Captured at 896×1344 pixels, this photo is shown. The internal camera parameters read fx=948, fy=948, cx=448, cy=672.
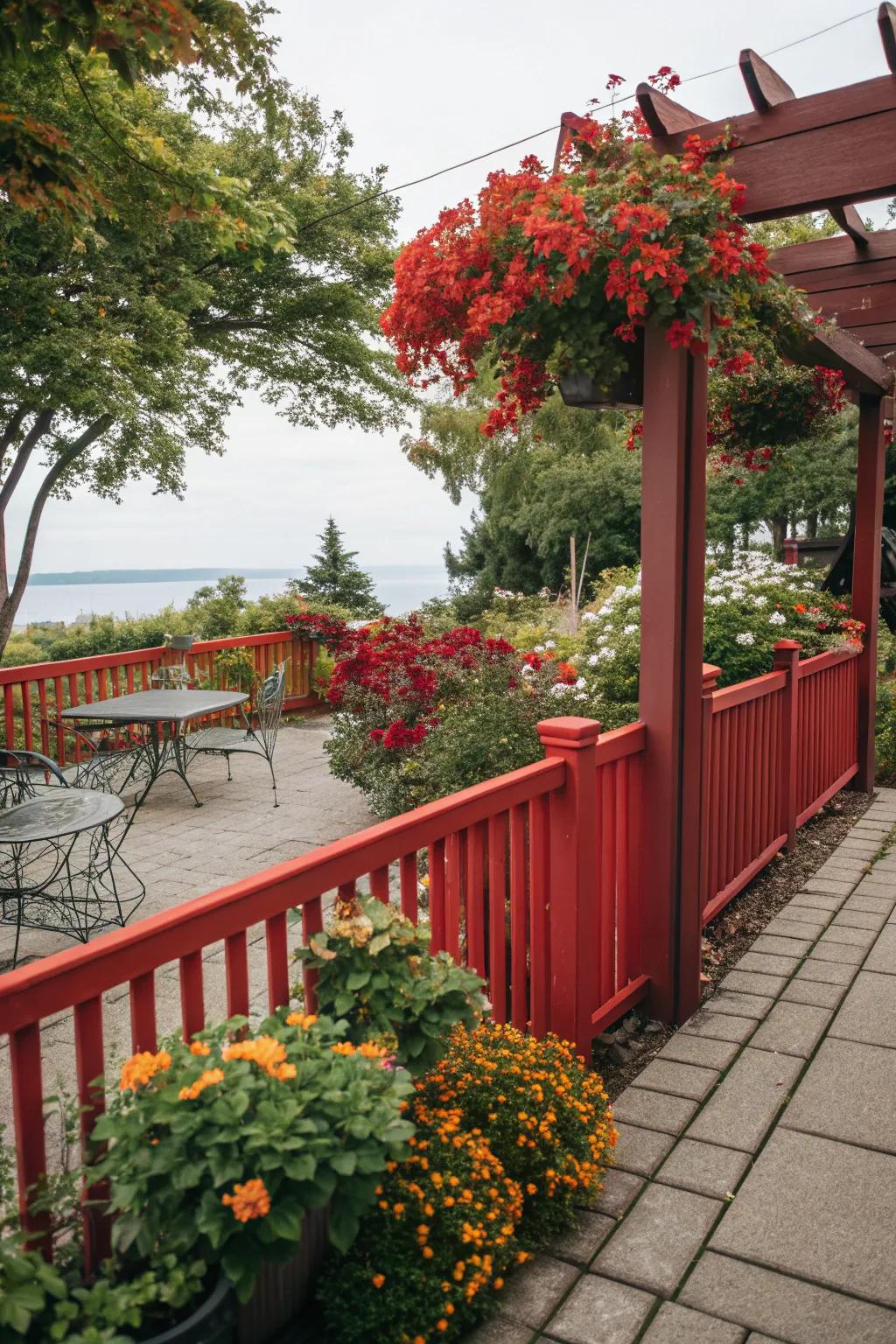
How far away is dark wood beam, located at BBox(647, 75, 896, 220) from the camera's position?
2.64 m

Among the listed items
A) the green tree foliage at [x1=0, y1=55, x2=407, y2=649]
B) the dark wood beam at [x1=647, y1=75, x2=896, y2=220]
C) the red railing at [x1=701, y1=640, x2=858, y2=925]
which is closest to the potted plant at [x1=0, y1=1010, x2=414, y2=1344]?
the red railing at [x1=701, y1=640, x2=858, y2=925]

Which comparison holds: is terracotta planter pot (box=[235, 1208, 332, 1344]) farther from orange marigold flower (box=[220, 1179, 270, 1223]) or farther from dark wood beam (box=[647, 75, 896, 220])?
dark wood beam (box=[647, 75, 896, 220])

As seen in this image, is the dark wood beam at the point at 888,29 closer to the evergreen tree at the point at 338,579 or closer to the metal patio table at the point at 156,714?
the metal patio table at the point at 156,714

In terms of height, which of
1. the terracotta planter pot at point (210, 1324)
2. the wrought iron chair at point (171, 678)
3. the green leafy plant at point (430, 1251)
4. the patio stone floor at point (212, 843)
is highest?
the wrought iron chair at point (171, 678)

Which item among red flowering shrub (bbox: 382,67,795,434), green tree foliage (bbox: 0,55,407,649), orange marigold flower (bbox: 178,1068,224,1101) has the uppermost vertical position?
green tree foliage (bbox: 0,55,407,649)

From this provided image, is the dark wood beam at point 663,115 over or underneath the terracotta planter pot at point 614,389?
over

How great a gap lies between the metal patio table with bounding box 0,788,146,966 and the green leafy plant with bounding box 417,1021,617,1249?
1832 mm

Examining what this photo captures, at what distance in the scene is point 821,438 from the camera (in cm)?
609

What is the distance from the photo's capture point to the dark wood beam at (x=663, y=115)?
274 centimetres

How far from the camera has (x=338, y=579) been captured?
14.6 m

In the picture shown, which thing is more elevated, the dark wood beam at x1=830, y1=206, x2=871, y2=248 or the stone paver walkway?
the dark wood beam at x1=830, y1=206, x2=871, y2=248

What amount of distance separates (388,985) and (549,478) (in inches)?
755

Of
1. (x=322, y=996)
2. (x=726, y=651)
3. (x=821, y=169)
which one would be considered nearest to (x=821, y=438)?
(x=726, y=651)

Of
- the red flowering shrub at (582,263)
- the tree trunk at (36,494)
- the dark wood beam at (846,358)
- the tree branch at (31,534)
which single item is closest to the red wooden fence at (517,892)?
the red flowering shrub at (582,263)
